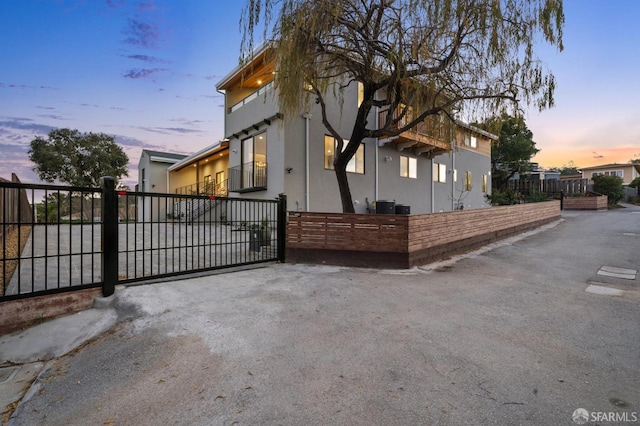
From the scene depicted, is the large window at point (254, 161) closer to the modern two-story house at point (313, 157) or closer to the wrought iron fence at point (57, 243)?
the modern two-story house at point (313, 157)

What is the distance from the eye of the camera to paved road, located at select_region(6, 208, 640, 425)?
1.99 meters

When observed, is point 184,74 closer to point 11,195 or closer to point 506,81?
point 11,195

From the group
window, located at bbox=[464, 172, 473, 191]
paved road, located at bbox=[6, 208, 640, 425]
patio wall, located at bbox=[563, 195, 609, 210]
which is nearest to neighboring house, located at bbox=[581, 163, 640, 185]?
patio wall, located at bbox=[563, 195, 609, 210]

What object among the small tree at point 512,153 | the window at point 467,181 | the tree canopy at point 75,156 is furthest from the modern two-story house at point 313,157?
the tree canopy at point 75,156

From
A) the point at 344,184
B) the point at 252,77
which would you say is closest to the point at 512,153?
the point at 252,77

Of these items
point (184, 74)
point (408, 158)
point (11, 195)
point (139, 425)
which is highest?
point (184, 74)

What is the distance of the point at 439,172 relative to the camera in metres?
17.5

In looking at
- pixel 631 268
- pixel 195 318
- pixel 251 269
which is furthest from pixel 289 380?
pixel 631 268

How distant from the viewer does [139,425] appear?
1.87 metres

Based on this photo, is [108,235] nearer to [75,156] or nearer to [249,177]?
[249,177]

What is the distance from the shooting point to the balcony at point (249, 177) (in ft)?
38.7

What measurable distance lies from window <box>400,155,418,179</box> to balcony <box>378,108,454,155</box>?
597mm

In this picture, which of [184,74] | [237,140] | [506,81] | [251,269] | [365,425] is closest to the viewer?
[365,425]

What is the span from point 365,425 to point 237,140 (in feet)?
43.8
